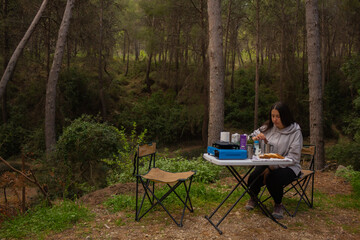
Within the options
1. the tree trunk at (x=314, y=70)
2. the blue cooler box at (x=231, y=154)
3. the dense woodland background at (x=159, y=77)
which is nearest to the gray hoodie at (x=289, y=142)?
the blue cooler box at (x=231, y=154)

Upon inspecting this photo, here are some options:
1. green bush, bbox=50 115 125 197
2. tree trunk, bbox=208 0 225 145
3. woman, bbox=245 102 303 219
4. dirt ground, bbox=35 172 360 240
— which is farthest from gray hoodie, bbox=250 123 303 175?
green bush, bbox=50 115 125 197

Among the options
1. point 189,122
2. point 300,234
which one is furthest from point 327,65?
point 300,234

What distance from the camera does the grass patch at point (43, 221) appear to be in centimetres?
339

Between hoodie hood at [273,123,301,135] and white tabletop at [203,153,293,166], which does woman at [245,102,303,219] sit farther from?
white tabletop at [203,153,293,166]

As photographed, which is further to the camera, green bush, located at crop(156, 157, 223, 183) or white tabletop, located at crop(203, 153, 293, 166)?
green bush, located at crop(156, 157, 223, 183)

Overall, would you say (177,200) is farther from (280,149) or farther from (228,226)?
(280,149)

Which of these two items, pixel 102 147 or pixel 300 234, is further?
pixel 102 147

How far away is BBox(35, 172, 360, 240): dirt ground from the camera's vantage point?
3.32m

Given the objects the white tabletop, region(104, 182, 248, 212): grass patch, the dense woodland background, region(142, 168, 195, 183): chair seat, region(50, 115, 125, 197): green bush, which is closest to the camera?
the white tabletop

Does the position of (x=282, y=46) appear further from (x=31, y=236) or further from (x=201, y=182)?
(x=31, y=236)

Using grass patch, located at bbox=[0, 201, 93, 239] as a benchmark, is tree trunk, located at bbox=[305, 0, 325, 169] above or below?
above

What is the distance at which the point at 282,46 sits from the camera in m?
18.5

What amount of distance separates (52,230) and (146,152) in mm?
1446

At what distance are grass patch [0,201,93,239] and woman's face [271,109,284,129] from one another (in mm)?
2686
